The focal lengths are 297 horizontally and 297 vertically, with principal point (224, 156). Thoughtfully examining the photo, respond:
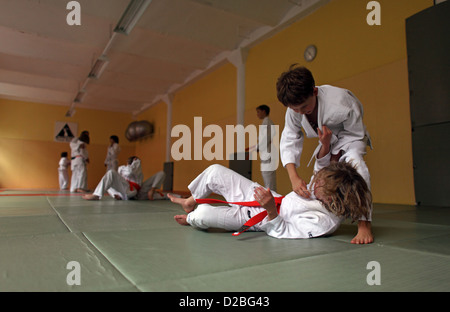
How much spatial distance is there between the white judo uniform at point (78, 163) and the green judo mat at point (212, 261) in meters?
6.77

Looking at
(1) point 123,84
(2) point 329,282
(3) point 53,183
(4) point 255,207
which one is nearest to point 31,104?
(3) point 53,183

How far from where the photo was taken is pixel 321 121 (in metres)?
2.22

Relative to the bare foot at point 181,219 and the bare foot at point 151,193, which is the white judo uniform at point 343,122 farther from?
the bare foot at point 151,193

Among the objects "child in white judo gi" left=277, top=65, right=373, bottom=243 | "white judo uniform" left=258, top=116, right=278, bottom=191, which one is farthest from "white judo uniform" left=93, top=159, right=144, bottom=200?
"child in white judo gi" left=277, top=65, right=373, bottom=243

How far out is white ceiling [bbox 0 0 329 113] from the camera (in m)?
6.30

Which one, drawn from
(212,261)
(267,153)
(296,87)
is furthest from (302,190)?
(267,153)

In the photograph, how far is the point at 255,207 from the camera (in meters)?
2.11

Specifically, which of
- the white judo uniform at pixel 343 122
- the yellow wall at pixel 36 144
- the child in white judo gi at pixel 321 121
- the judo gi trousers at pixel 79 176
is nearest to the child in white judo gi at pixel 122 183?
the judo gi trousers at pixel 79 176

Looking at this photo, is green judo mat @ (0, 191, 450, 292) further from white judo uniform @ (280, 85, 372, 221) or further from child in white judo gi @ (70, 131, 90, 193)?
child in white judo gi @ (70, 131, 90, 193)

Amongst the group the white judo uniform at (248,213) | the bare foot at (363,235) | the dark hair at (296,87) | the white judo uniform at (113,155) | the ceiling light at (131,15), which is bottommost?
the bare foot at (363,235)

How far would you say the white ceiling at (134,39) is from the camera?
20.7ft

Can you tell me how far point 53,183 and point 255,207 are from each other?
47.3 ft

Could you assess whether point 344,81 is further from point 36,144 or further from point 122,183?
point 36,144

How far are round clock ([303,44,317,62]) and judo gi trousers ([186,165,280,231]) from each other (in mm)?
4917
